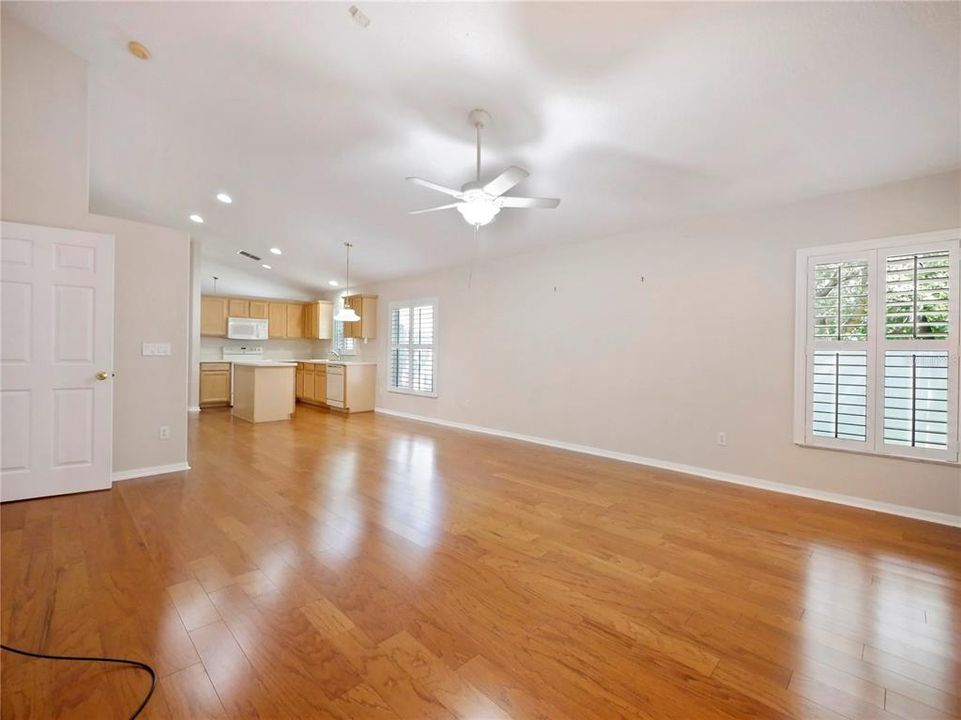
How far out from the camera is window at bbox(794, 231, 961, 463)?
2.92 metres

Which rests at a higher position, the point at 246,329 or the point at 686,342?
the point at 246,329

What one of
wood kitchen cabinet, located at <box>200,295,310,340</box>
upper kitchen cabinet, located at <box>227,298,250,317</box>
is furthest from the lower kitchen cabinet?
upper kitchen cabinet, located at <box>227,298,250,317</box>

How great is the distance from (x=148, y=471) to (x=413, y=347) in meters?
4.16

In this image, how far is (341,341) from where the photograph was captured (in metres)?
9.30

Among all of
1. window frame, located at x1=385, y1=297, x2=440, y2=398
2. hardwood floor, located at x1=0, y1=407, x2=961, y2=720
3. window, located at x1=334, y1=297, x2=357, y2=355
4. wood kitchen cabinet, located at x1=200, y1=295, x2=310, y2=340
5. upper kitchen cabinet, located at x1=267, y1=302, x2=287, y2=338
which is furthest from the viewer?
upper kitchen cabinet, located at x1=267, y1=302, x2=287, y2=338

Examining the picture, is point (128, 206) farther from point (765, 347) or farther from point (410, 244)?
point (765, 347)

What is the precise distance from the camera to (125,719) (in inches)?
49.3

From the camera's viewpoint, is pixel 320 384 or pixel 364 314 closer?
pixel 364 314

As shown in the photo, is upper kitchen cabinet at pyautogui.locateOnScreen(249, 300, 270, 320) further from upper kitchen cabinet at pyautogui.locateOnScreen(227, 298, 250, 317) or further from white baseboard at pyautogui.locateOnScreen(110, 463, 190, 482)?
white baseboard at pyautogui.locateOnScreen(110, 463, 190, 482)

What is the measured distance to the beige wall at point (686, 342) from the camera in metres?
3.19

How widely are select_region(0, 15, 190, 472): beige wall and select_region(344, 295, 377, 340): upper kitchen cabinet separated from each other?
412cm

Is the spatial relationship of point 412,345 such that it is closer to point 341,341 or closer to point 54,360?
point 341,341

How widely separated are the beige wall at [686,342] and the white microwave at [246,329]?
5453 millimetres

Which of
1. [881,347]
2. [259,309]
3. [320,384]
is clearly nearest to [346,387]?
[320,384]
